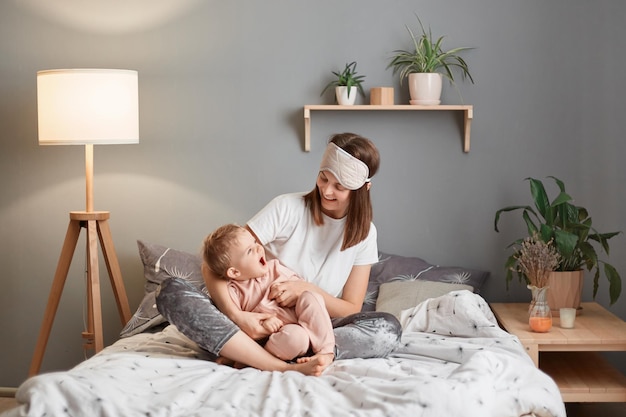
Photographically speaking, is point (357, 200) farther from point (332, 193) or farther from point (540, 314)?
point (540, 314)

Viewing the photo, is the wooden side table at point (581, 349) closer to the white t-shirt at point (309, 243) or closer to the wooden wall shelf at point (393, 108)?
the white t-shirt at point (309, 243)

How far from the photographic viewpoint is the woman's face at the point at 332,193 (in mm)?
2889

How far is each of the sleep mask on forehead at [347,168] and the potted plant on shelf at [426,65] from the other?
2.59ft

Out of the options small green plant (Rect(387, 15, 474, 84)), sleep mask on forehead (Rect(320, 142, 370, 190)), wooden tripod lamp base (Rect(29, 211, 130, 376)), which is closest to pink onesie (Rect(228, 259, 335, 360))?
sleep mask on forehead (Rect(320, 142, 370, 190))

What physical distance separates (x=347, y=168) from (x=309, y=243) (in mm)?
357

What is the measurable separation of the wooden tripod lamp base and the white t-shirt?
0.79 m

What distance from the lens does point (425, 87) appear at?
353cm

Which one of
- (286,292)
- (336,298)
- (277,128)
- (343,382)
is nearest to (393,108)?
(277,128)

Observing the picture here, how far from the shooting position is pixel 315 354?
258cm

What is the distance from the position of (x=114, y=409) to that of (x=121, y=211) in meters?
1.87

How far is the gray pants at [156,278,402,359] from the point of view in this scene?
2502 millimetres

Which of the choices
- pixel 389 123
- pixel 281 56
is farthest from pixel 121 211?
pixel 389 123

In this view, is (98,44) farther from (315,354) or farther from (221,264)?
(315,354)

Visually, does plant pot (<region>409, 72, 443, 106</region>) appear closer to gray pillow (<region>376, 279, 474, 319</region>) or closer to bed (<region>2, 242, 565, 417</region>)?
gray pillow (<region>376, 279, 474, 319</region>)
